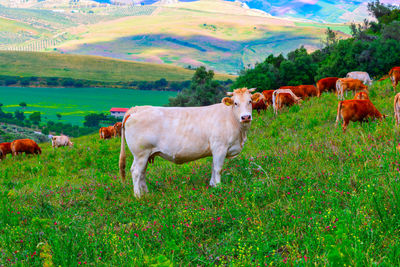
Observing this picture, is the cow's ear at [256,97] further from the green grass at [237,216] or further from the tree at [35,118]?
the tree at [35,118]

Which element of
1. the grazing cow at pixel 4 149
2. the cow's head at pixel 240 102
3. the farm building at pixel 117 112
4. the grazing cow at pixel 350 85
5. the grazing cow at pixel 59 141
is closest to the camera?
the cow's head at pixel 240 102

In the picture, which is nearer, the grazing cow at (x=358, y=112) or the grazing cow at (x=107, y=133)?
the grazing cow at (x=358, y=112)

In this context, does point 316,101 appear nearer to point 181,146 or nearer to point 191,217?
point 181,146

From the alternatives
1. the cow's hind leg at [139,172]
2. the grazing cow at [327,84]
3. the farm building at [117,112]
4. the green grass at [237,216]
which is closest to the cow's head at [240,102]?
the green grass at [237,216]

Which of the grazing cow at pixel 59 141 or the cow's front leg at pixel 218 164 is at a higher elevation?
the cow's front leg at pixel 218 164

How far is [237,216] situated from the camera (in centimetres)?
554

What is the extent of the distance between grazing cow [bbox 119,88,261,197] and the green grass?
2.02ft

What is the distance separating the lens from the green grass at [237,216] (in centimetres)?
412

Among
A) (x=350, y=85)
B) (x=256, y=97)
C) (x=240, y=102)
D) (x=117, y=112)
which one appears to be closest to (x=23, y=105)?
(x=117, y=112)

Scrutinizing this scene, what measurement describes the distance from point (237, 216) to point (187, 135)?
2.91 metres

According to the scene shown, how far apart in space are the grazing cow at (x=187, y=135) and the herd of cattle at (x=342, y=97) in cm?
342

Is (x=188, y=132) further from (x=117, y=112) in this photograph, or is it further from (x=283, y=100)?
(x=117, y=112)

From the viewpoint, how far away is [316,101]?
1934 cm

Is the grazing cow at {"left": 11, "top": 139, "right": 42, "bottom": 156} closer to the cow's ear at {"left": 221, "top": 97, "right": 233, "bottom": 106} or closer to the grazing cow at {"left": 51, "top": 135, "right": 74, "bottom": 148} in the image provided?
the grazing cow at {"left": 51, "top": 135, "right": 74, "bottom": 148}
